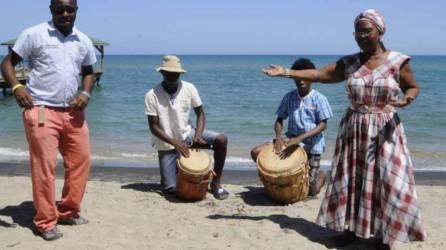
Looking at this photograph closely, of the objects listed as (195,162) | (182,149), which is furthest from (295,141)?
(182,149)

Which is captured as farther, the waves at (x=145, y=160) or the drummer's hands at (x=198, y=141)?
the waves at (x=145, y=160)

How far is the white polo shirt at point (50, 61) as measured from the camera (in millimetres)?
4340

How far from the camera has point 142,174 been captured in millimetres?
8234

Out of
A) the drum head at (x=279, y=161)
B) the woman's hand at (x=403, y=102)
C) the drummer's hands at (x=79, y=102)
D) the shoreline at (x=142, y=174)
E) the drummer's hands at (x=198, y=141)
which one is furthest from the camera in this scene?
the shoreline at (x=142, y=174)

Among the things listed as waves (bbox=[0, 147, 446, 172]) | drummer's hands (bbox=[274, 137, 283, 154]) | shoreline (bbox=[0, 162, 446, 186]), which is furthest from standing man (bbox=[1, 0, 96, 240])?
waves (bbox=[0, 147, 446, 172])

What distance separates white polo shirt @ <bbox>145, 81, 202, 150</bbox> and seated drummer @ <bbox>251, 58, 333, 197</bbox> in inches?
36.1

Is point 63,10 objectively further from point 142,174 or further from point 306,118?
point 142,174

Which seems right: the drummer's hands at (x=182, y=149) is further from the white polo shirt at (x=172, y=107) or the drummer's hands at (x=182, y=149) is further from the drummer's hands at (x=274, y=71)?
the drummer's hands at (x=274, y=71)

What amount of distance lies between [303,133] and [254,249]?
1.94 m

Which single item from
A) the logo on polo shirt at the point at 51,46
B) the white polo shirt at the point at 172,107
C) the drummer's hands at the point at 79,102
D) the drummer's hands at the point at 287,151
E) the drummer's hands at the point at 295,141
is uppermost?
the logo on polo shirt at the point at 51,46

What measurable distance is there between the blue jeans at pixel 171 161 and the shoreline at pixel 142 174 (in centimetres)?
121

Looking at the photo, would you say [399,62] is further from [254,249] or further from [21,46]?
[21,46]

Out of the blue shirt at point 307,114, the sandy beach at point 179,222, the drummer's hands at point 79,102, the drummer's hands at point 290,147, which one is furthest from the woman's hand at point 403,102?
the drummer's hands at point 79,102

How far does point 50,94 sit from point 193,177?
1974mm
